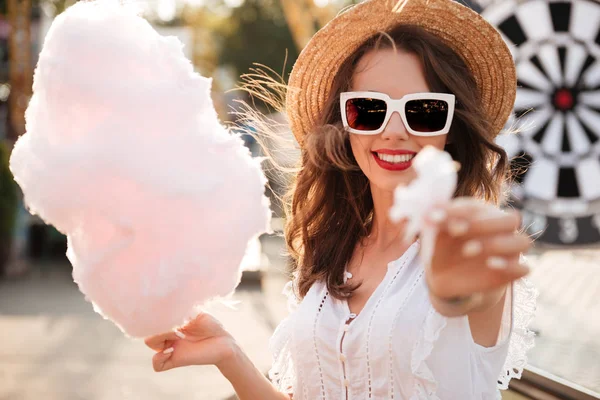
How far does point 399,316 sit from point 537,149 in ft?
10.5

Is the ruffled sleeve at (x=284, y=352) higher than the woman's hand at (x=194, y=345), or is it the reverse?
the woman's hand at (x=194, y=345)

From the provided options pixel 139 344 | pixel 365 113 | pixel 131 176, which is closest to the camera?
pixel 131 176

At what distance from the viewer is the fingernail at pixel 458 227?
0.77 meters

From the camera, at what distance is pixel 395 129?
1529mm

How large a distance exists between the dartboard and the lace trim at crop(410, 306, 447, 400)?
9.35ft

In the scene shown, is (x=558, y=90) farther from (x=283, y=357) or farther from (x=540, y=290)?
(x=283, y=357)

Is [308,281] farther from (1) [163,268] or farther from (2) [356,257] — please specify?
(1) [163,268]

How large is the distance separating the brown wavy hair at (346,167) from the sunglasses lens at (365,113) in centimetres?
11

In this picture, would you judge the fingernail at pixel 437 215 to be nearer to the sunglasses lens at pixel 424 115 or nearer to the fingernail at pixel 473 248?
the fingernail at pixel 473 248

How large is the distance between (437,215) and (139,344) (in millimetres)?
5259

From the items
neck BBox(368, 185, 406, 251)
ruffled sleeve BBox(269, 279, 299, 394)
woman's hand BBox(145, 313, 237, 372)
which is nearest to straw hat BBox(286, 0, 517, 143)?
neck BBox(368, 185, 406, 251)

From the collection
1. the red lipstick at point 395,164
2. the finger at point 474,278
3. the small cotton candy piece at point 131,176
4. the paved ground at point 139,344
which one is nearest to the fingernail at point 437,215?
the finger at point 474,278

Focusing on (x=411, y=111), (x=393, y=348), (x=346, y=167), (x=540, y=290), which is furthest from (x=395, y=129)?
(x=540, y=290)

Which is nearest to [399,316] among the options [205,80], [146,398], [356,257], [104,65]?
[356,257]
